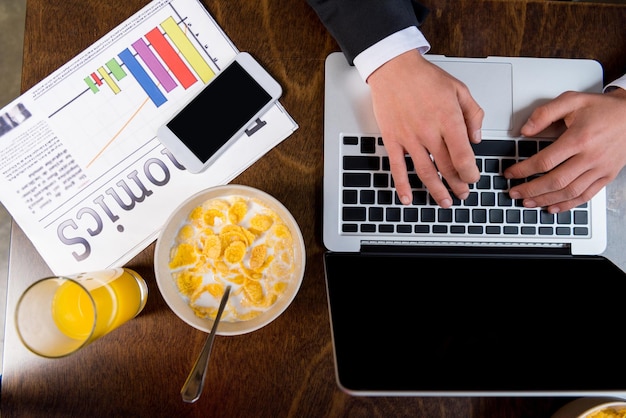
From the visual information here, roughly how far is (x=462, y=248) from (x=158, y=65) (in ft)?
1.67

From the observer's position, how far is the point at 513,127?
664 millimetres

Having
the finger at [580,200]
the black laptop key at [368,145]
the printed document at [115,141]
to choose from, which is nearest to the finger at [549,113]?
the finger at [580,200]

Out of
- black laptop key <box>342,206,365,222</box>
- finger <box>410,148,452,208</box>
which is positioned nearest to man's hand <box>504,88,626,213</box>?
finger <box>410,148,452,208</box>

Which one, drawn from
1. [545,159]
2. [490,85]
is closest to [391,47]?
[490,85]

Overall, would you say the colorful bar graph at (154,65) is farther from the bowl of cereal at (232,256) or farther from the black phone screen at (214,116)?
the bowl of cereal at (232,256)

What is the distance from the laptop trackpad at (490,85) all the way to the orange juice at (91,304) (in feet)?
1.76

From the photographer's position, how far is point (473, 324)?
555mm

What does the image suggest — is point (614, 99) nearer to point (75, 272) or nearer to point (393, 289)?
point (393, 289)

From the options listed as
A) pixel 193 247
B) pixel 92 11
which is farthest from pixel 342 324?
pixel 92 11

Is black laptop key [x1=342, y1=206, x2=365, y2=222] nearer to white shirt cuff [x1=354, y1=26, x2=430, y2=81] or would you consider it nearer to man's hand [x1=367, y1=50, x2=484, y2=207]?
man's hand [x1=367, y1=50, x2=484, y2=207]

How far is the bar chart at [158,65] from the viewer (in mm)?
666

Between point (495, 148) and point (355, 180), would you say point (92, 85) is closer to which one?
point (355, 180)

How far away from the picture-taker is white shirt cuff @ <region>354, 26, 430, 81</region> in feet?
2.06

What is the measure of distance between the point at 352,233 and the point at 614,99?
1.36 ft
